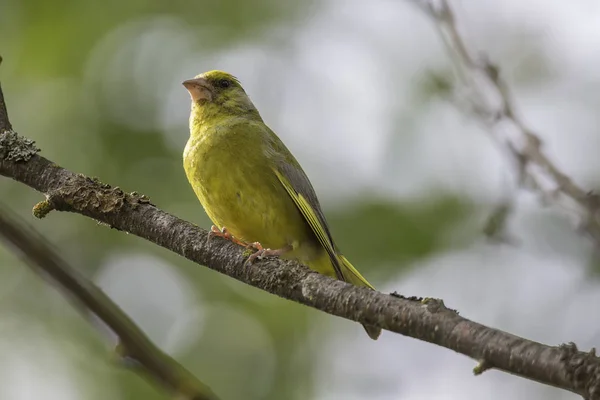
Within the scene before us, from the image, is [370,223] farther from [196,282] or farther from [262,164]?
[262,164]

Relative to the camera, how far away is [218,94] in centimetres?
600

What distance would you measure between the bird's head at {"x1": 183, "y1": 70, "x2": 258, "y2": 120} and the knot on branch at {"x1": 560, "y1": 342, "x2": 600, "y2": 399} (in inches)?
160

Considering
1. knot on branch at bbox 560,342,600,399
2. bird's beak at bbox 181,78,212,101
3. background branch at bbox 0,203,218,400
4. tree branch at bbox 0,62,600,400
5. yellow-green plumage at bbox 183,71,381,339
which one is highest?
bird's beak at bbox 181,78,212,101

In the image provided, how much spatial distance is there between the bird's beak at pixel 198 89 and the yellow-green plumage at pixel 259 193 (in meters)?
0.57

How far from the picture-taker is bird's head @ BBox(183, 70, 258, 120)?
5.88 m

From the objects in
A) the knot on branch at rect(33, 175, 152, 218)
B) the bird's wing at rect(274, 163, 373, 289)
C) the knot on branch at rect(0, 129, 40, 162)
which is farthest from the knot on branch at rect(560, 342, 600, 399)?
the bird's wing at rect(274, 163, 373, 289)

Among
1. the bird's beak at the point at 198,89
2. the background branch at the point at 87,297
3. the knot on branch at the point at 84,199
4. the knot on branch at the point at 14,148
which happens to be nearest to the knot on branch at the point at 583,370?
the background branch at the point at 87,297

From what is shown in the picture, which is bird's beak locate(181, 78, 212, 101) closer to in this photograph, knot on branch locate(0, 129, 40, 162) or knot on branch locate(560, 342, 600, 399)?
knot on branch locate(0, 129, 40, 162)

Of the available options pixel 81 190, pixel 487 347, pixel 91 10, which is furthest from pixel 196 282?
pixel 487 347

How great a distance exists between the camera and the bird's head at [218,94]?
19.3 feet

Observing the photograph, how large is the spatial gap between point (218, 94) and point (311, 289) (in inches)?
128

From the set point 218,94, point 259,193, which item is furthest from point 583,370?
point 218,94

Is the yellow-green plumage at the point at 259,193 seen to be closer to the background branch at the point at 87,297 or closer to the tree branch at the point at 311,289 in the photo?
the tree branch at the point at 311,289

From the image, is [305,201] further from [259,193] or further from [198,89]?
[198,89]
